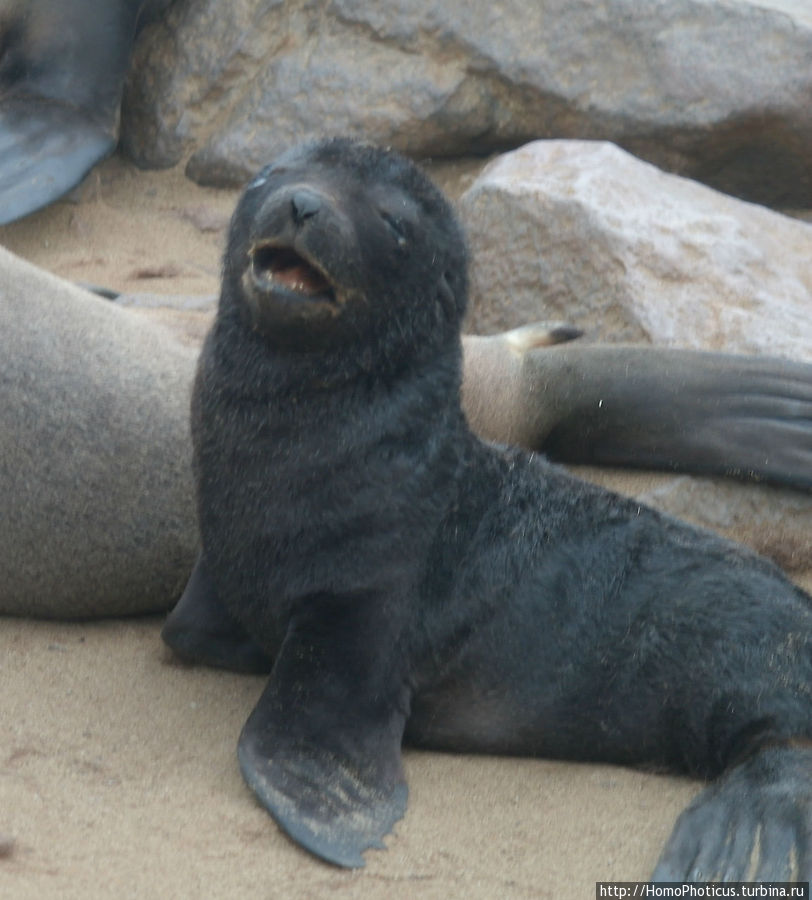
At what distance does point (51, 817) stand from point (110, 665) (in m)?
0.94

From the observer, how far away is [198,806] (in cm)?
327

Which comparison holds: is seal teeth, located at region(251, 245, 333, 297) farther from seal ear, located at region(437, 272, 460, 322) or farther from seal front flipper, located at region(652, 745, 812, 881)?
seal front flipper, located at region(652, 745, 812, 881)

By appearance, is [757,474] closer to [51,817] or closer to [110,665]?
[110,665]

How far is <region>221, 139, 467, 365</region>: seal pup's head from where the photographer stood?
343 cm

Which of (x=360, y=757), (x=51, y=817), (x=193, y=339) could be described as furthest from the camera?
(x=193, y=339)

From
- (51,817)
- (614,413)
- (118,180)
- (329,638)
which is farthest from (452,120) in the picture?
(51,817)

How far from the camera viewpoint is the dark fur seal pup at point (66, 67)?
25.3 ft

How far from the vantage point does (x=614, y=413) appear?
5320 millimetres

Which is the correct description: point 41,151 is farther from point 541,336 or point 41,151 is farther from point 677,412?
point 677,412

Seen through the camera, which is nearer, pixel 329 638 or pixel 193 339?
pixel 329 638

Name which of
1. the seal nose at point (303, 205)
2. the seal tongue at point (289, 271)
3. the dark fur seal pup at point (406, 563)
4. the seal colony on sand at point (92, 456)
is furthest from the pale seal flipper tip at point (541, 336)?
the seal nose at point (303, 205)

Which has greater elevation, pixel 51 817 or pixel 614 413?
pixel 51 817

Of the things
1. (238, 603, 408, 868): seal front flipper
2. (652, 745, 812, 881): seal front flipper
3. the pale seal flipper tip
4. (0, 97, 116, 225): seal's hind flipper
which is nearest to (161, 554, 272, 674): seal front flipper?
(238, 603, 408, 868): seal front flipper

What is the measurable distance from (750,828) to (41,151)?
5.54m
